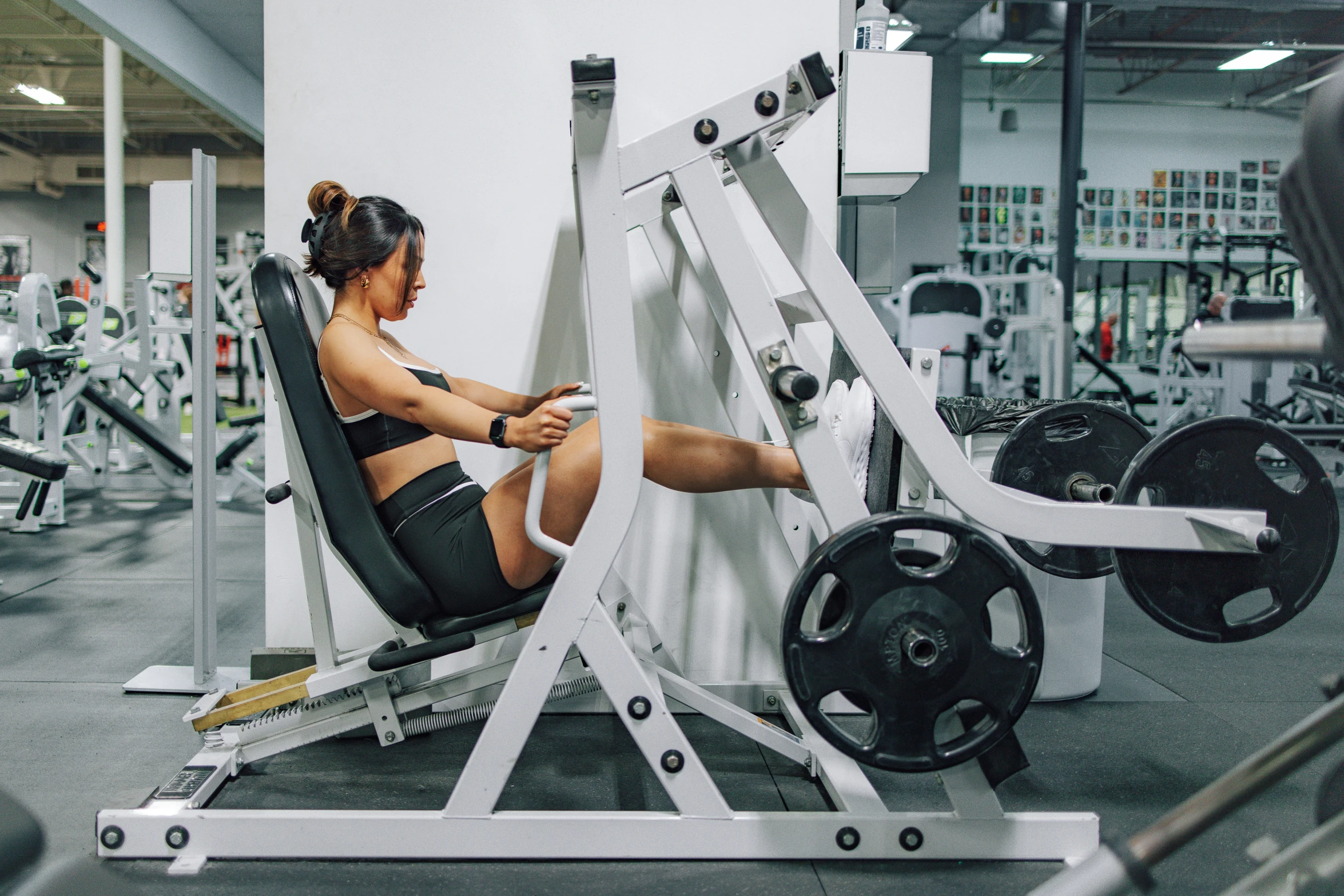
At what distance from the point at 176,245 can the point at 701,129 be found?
1.53 metres

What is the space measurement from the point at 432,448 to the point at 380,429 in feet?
0.38

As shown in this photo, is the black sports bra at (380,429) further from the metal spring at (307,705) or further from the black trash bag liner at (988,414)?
the black trash bag liner at (988,414)

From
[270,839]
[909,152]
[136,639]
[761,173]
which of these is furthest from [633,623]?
[136,639]

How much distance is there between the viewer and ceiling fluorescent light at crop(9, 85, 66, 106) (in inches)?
440

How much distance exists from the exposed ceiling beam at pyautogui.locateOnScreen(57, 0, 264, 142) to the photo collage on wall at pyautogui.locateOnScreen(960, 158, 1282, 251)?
26.5 feet

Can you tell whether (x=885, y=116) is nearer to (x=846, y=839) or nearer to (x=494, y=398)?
(x=494, y=398)

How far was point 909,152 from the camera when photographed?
200cm


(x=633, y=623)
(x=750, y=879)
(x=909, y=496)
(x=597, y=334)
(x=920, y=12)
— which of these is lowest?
(x=750, y=879)

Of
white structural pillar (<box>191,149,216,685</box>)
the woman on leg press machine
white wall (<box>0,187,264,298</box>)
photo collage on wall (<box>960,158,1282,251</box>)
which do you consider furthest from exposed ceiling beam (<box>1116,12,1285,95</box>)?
white wall (<box>0,187,264,298</box>)

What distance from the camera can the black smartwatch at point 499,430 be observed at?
4.75ft

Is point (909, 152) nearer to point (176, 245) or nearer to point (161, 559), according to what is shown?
point (176, 245)

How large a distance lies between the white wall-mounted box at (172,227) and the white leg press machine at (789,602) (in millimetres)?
753

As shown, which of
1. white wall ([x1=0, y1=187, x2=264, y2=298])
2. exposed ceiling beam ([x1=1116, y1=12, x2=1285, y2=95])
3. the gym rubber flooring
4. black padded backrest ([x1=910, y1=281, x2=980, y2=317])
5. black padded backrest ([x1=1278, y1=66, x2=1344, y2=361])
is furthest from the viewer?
white wall ([x1=0, y1=187, x2=264, y2=298])

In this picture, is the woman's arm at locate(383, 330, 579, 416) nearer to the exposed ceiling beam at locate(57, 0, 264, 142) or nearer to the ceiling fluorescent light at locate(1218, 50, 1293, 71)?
the exposed ceiling beam at locate(57, 0, 264, 142)
